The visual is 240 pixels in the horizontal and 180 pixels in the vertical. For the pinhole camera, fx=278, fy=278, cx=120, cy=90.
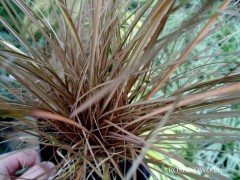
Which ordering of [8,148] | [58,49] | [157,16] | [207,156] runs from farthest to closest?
[207,156]
[8,148]
[58,49]
[157,16]

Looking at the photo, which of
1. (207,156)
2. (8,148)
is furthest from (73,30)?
(207,156)

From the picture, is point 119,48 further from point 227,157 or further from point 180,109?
point 227,157

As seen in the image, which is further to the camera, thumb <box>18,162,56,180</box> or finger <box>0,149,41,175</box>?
finger <box>0,149,41,175</box>

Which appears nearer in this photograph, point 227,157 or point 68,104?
point 68,104

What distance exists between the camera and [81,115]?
0.93ft

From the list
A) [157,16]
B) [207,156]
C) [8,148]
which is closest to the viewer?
[157,16]

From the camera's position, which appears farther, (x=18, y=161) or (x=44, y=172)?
(x=18, y=161)

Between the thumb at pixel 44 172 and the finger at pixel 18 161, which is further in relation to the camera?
the finger at pixel 18 161

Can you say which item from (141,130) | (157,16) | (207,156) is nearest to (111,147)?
(141,130)

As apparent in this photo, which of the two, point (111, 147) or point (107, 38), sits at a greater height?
point (107, 38)

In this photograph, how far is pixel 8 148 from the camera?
541 mm

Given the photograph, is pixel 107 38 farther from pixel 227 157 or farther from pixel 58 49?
pixel 227 157

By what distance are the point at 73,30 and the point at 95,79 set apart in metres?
0.06

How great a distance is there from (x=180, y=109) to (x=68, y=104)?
116 millimetres
